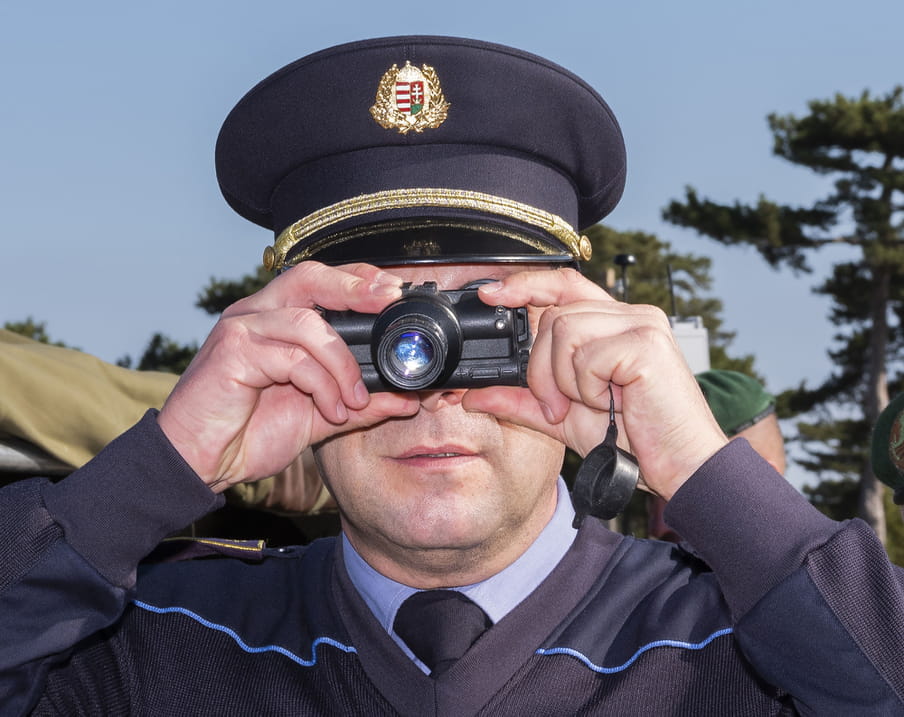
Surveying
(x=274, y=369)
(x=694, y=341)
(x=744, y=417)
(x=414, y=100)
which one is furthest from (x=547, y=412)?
(x=694, y=341)

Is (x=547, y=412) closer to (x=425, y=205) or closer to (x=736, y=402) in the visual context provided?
(x=425, y=205)

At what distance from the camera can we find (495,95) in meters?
2.95

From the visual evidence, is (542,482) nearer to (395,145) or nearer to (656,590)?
(656,590)

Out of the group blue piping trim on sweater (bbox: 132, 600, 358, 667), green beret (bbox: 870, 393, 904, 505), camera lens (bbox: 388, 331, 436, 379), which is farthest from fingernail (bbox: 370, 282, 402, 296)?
Answer: green beret (bbox: 870, 393, 904, 505)

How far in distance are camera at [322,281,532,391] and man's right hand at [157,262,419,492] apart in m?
0.04

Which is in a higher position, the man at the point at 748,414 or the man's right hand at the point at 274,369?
the man's right hand at the point at 274,369

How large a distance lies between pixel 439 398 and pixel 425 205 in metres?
0.45

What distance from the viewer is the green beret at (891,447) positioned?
9.71ft

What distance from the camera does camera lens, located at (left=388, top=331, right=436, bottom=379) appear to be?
2.58 m

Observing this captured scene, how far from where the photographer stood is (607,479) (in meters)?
2.65

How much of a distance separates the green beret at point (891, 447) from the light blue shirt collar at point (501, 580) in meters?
0.78

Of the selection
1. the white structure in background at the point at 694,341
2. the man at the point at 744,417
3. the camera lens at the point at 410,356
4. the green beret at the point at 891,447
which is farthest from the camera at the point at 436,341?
the white structure in background at the point at 694,341

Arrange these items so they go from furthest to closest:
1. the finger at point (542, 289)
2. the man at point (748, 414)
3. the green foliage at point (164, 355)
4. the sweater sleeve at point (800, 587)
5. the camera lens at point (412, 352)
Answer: the green foliage at point (164, 355), the man at point (748, 414), the finger at point (542, 289), the camera lens at point (412, 352), the sweater sleeve at point (800, 587)

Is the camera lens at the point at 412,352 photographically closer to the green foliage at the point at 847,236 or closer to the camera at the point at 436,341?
the camera at the point at 436,341
